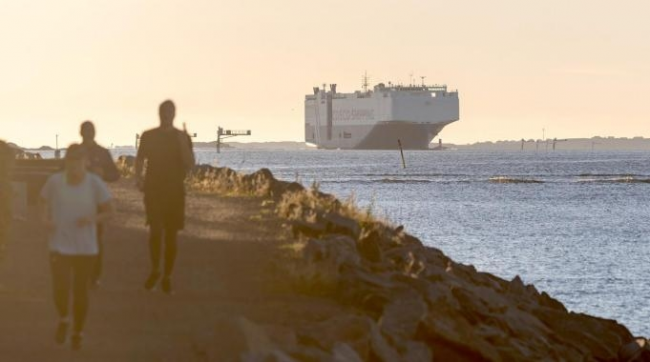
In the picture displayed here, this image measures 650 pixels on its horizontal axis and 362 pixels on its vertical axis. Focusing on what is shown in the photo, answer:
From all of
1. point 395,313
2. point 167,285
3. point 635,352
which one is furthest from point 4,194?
point 635,352

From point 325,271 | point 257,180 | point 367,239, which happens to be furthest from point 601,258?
point 325,271

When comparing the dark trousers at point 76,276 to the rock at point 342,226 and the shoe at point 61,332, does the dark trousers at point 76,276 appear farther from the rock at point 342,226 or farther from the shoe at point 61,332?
the rock at point 342,226

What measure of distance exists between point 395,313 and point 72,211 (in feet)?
11.6

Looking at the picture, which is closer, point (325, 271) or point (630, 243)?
point (325, 271)

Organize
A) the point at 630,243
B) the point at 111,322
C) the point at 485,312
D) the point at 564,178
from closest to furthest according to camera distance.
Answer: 1. the point at 111,322
2. the point at 485,312
3. the point at 630,243
4. the point at 564,178

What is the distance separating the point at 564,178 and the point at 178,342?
11531 centimetres

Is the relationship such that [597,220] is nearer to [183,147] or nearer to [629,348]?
[629,348]

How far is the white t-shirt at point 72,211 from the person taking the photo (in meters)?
11.7

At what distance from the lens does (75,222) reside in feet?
38.4

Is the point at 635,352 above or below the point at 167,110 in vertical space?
below

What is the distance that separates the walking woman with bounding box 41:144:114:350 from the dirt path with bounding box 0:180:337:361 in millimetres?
476

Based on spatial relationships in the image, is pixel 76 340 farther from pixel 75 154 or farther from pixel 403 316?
pixel 403 316

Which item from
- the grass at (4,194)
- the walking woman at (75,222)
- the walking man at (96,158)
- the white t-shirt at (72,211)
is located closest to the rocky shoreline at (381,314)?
the walking woman at (75,222)

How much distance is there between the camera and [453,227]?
5456 cm
